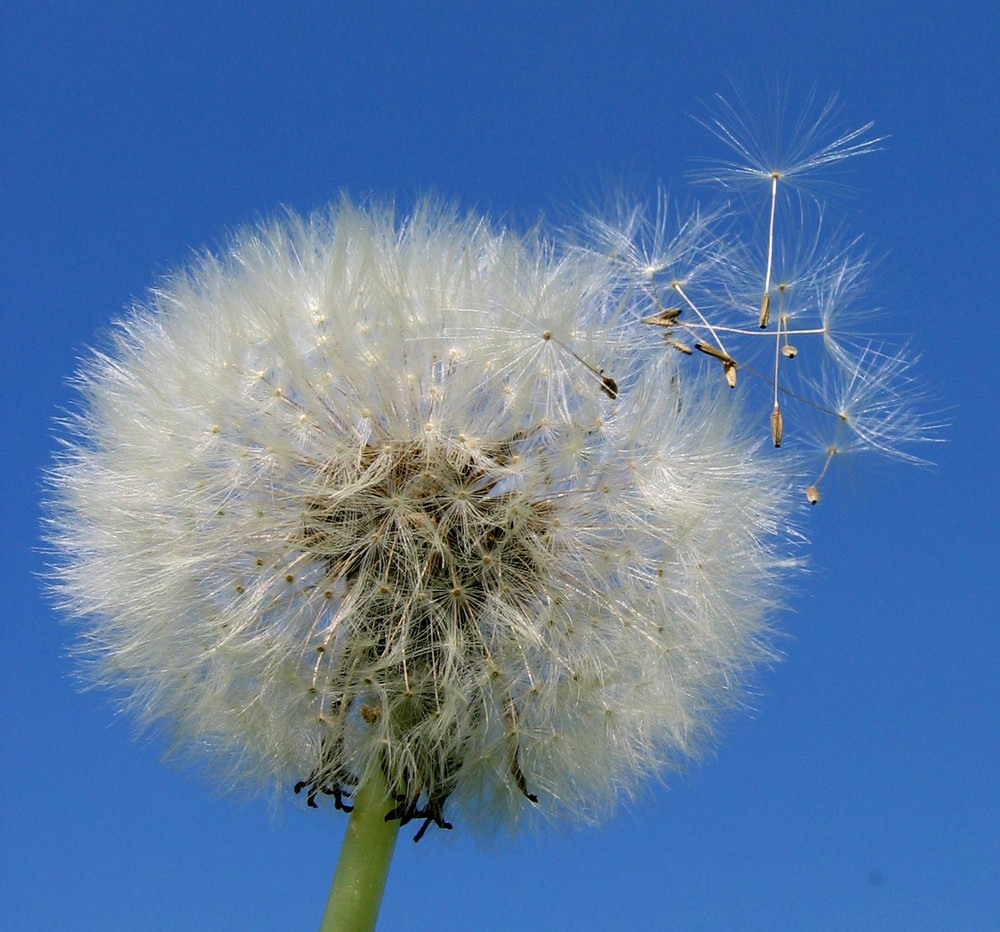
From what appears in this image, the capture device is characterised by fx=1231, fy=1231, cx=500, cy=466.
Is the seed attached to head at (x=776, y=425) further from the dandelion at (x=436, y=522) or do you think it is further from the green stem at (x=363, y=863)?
the green stem at (x=363, y=863)

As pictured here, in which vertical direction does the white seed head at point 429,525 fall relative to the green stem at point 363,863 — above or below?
above

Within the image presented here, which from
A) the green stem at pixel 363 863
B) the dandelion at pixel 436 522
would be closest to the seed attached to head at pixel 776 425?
the dandelion at pixel 436 522

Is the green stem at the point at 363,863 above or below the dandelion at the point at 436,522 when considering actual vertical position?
below

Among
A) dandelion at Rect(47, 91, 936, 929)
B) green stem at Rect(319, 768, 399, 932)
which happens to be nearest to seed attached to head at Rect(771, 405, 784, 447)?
dandelion at Rect(47, 91, 936, 929)

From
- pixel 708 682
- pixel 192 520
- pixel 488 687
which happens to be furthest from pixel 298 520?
pixel 708 682

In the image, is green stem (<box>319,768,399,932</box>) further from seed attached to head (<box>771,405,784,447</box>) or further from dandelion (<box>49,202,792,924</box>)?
seed attached to head (<box>771,405,784,447</box>)

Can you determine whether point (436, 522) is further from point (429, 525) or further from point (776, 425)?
point (776, 425)
